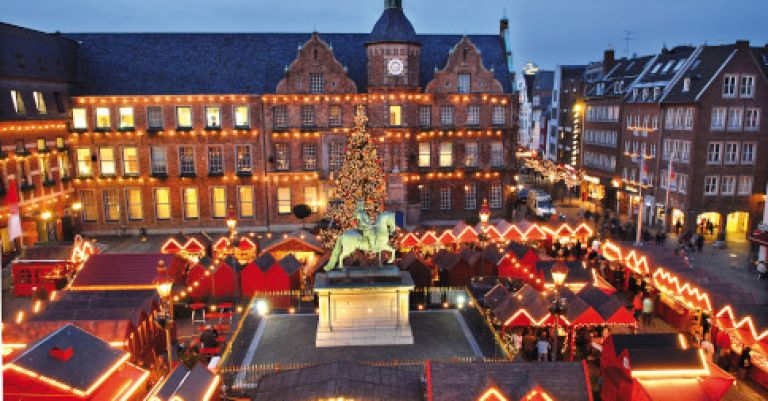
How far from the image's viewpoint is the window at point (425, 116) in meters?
41.6

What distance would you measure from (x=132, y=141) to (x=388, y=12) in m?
20.4

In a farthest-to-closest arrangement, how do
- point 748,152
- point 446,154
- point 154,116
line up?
point 446,154 → point 154,116 → point 748,152

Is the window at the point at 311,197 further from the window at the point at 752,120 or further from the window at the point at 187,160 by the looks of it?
the window at the point at 752,120

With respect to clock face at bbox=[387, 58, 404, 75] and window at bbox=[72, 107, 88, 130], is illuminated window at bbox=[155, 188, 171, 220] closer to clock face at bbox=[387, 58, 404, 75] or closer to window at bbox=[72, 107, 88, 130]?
window at bbox=[72, 107, 88, 130]

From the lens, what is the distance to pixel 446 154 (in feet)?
140

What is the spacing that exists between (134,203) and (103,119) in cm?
633

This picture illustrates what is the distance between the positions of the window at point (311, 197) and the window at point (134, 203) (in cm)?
1192

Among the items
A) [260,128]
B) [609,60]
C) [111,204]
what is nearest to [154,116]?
[111,204]

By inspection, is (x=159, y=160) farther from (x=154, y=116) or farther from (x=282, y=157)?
(x=282, y=157)

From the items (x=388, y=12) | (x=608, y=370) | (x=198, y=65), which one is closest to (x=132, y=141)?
(x=198, y=65)

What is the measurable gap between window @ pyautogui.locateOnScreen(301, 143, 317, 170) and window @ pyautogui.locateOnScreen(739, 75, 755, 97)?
29.9 m

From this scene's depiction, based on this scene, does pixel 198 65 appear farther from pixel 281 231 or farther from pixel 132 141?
pixel 281 231

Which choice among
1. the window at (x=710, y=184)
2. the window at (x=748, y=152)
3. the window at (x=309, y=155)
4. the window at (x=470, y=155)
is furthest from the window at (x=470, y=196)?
the window at (x=748, y=152)

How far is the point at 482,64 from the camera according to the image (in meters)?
41.7
